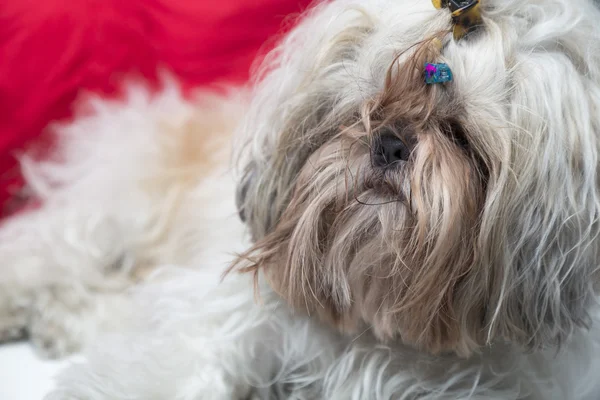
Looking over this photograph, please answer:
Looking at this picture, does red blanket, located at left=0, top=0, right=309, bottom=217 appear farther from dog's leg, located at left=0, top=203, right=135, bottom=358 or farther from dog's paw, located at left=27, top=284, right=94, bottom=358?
dog's paw, located at left=27, top=284, right=94, bottom=358

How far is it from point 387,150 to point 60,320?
92cm

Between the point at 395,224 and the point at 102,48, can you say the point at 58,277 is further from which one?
the point at 395,224

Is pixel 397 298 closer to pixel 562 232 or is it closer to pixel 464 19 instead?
pixel 562 232

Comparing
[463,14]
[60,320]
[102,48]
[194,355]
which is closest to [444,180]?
[463,14]

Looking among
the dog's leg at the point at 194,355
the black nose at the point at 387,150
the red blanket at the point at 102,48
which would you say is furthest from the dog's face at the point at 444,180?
the red blanket at the point at 102,48

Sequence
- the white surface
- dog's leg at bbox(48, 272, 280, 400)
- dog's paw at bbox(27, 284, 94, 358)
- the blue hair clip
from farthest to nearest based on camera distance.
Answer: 1. dog's paw at bbox(27, 284, 94, 358)
2. the white surface
3. dog's leg at bbox(48, 272, 280, 400)
4. the blue hair clip

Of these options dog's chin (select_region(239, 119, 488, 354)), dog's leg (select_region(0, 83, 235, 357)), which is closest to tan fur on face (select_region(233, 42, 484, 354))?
dog's chin (select_region(239, 119, 488, 354))

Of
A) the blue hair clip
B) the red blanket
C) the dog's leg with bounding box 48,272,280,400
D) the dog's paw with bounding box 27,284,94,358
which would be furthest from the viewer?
the red blanket

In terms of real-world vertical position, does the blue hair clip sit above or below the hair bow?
below

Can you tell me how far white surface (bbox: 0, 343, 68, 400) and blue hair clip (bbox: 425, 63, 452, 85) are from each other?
96cm

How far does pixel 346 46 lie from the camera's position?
4.14ft

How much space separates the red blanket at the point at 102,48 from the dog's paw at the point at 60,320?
0.40 m

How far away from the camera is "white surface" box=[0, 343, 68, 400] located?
150 cm

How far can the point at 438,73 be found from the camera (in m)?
1.11
